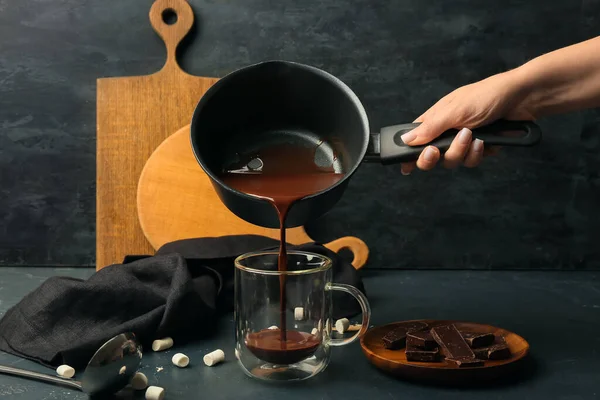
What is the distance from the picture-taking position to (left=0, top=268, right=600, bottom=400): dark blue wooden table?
945 mm

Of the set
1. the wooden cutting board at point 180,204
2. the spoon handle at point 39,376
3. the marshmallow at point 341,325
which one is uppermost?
the wooden cutting board at point 180,204

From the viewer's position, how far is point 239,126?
1.17 m

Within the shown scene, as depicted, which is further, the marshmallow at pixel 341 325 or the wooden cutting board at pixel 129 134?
the wooden cutting board at pixel 129 134

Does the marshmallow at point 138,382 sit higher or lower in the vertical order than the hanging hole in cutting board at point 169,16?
lower

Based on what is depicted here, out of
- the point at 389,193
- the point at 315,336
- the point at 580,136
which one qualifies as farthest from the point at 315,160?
the point at 580,136

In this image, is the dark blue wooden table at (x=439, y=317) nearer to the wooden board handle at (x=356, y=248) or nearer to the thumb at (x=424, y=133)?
the wooden board handle at (x=356, y=248)

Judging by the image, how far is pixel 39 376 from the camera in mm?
978

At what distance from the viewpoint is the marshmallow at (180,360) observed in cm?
104

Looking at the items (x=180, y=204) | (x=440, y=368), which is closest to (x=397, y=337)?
(x=440, y=368)

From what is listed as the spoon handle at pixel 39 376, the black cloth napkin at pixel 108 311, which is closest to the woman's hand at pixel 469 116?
the black cloth napkin at pixel 108 311

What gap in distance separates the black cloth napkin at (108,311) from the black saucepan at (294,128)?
21 cm

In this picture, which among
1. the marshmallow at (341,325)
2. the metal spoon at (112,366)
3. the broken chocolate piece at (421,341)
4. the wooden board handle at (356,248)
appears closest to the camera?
the metal spoon at (112,366)

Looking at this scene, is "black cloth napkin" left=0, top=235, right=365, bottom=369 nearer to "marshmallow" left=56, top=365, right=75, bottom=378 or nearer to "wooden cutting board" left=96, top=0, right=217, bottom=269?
"marshmallow" left=56, top=365, right=75, bottom=378

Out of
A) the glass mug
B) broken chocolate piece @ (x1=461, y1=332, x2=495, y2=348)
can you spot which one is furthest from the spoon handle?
broken chocolate piece @ (x1=461, y1=332, x2=495, y2=348)
